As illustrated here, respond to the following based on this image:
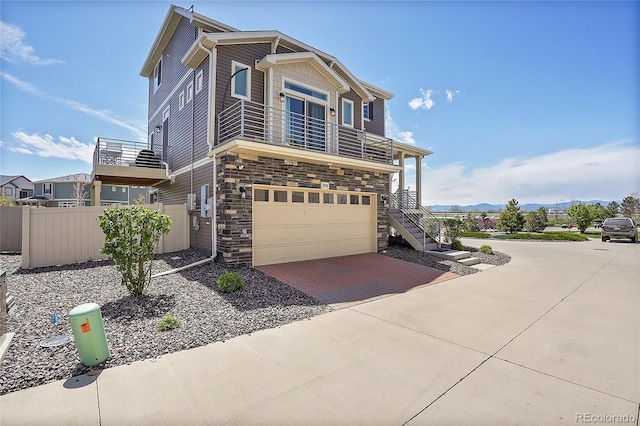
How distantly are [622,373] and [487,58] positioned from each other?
10651 millimetres

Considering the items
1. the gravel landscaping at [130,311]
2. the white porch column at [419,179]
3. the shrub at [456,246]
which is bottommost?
the gravel landscaping at [130,311]

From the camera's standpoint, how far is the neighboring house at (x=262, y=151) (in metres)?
8.92

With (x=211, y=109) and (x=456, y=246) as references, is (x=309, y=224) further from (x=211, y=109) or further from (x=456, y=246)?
(x=456, y=246)

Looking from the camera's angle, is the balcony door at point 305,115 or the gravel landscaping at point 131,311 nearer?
the gravel landscaping at point 131,311

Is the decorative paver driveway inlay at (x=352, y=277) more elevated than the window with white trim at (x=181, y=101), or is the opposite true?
the window with white trim at (x=181, y=101)

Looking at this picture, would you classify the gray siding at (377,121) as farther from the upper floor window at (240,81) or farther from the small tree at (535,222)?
the small tree at (535,222)

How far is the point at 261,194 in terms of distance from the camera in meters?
9.25

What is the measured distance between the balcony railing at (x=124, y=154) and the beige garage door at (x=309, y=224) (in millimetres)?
8428

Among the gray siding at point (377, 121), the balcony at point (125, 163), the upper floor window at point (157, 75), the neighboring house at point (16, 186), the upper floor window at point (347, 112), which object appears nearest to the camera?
the balcony at point (125, 163)

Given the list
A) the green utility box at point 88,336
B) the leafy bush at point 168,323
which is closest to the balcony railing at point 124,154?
the leafy bush at point 168,323

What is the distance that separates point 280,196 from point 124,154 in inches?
356

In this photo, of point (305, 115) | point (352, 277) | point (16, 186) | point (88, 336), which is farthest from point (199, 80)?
point (16, 186)

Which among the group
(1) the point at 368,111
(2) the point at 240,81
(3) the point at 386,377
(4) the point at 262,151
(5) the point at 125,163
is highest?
(1) the point at 368,111

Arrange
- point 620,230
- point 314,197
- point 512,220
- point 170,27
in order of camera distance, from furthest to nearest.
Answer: point 512,220
point 620,230
point 170,27
point 314,197
